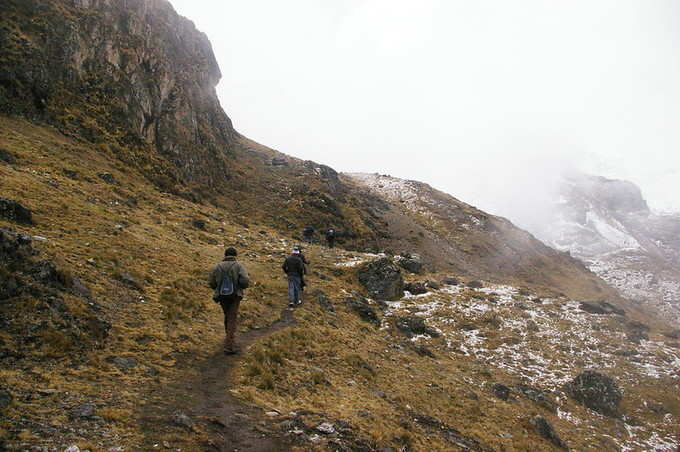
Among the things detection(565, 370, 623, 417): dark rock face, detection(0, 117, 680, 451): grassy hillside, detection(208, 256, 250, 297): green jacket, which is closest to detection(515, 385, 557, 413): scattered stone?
detection(0, 117, 680, 451): grassy hillside

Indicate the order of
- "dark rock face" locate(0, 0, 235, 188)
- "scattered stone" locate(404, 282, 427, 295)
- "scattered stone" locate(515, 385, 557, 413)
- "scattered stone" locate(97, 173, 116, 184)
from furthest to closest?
"scattered stone" locate(404, 282, 427, 295) < "dark rock face" locate(0, 0, 235, 188) < "scattered stone" locate(97, 173, 116, 184) < "scattered stone" locate(515, 385, 557, 413)

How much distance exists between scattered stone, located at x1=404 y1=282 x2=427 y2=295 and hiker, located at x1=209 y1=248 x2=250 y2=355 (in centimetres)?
1976

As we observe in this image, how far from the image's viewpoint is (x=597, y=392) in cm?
1862

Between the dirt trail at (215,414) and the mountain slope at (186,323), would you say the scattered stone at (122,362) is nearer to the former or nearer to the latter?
the mountain slope at (186,323)

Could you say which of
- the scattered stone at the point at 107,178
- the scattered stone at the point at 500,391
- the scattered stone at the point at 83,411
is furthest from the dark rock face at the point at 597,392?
the scattered stone at the point at 107,178

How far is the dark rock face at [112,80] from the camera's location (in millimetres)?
26438

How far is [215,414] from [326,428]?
8.01 ft

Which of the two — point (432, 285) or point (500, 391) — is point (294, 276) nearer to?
point (500, 391)

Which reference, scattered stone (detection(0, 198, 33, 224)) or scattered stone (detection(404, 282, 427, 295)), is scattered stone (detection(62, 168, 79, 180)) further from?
scattered stone (detection(404, 282, 427, 295))

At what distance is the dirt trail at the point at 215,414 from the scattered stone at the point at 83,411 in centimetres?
87

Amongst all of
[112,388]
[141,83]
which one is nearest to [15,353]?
[112,388]

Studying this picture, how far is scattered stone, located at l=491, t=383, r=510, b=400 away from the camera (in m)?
16.8

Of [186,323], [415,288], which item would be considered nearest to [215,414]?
[186,323]

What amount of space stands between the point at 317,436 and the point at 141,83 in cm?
3843
